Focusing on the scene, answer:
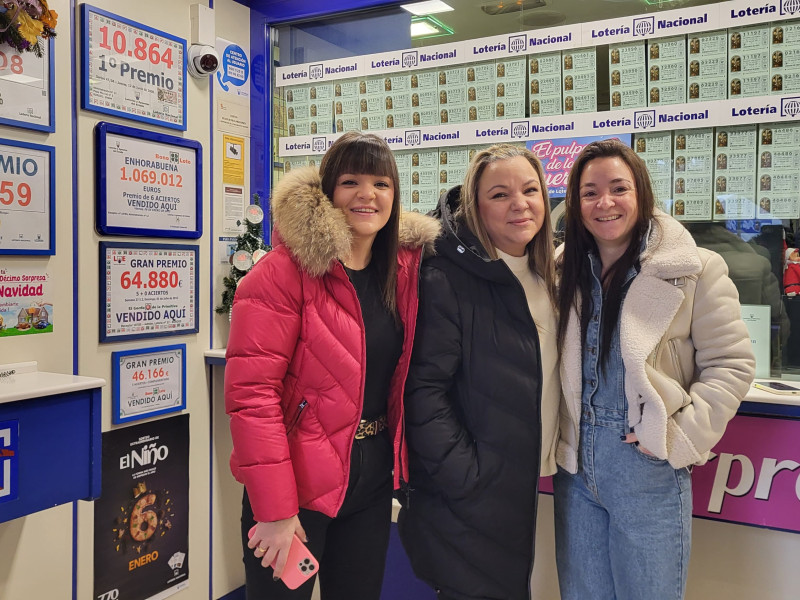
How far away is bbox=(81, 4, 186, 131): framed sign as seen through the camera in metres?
2.55

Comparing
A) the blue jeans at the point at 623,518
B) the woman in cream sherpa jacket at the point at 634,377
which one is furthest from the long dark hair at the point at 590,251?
the blue jeans at the point at 623,518

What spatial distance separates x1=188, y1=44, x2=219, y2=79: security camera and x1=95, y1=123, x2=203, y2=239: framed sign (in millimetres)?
321

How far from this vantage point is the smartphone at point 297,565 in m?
1.62

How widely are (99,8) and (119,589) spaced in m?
2.34

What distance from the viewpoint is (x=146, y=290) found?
110 inches

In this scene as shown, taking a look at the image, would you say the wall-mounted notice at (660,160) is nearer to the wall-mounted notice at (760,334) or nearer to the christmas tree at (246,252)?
the wall-mounted notice at (760,334)

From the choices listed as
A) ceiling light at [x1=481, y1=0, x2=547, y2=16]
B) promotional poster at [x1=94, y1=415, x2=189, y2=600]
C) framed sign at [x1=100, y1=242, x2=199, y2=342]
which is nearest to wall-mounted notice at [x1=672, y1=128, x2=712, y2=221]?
ceiling light at [x1=481, y1=0, x2=547, y2=16]

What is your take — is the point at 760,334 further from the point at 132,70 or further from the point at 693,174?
the point at 132,70

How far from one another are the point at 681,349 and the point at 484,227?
62cm

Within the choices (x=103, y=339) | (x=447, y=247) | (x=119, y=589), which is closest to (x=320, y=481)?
(x=447, y=247)

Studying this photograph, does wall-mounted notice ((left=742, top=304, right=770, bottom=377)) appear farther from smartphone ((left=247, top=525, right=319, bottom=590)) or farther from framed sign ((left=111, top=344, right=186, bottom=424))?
framed sign ((left=111, top=344, right=186, bottom=424))

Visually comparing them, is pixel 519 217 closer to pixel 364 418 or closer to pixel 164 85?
pixel 364 418

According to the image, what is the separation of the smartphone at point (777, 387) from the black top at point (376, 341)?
1.35 m

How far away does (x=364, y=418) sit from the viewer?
5.78 ft
